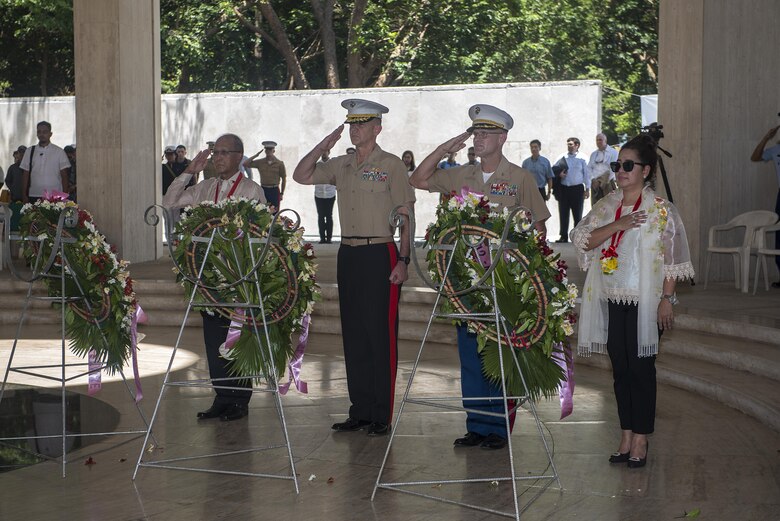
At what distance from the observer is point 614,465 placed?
579 centimetres

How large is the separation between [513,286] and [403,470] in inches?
46.1

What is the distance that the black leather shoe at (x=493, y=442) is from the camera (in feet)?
20.1

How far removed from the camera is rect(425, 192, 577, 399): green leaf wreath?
5242mm

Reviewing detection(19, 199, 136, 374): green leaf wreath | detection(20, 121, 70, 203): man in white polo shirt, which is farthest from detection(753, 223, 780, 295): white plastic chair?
detection(20, 121, 70, 203): man in white polo shirt

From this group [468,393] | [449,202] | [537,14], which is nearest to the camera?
[449,202]

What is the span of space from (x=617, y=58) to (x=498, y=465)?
25.5 meters

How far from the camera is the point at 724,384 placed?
7.46m

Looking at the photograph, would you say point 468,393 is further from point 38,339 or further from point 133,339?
point 38,339

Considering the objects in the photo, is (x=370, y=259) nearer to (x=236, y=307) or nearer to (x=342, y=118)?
(x=236, y=307)

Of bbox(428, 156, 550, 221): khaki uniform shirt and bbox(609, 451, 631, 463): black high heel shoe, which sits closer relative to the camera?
bbox(609, 451, 631, 463): black high heel shoe

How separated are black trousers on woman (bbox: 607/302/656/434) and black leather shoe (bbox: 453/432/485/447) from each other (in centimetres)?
91

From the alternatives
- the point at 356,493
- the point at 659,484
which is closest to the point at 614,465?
the point at 659,484

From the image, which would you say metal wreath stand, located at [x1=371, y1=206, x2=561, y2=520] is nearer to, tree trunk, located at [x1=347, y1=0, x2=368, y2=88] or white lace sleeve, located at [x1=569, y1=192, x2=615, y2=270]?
white lace sleeve, located at [x1=569, y1=192, x2=615, y2=270]

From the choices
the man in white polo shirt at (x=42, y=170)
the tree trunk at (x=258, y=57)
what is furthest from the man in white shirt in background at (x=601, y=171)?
the tree trunk at (x=258, y=57)
